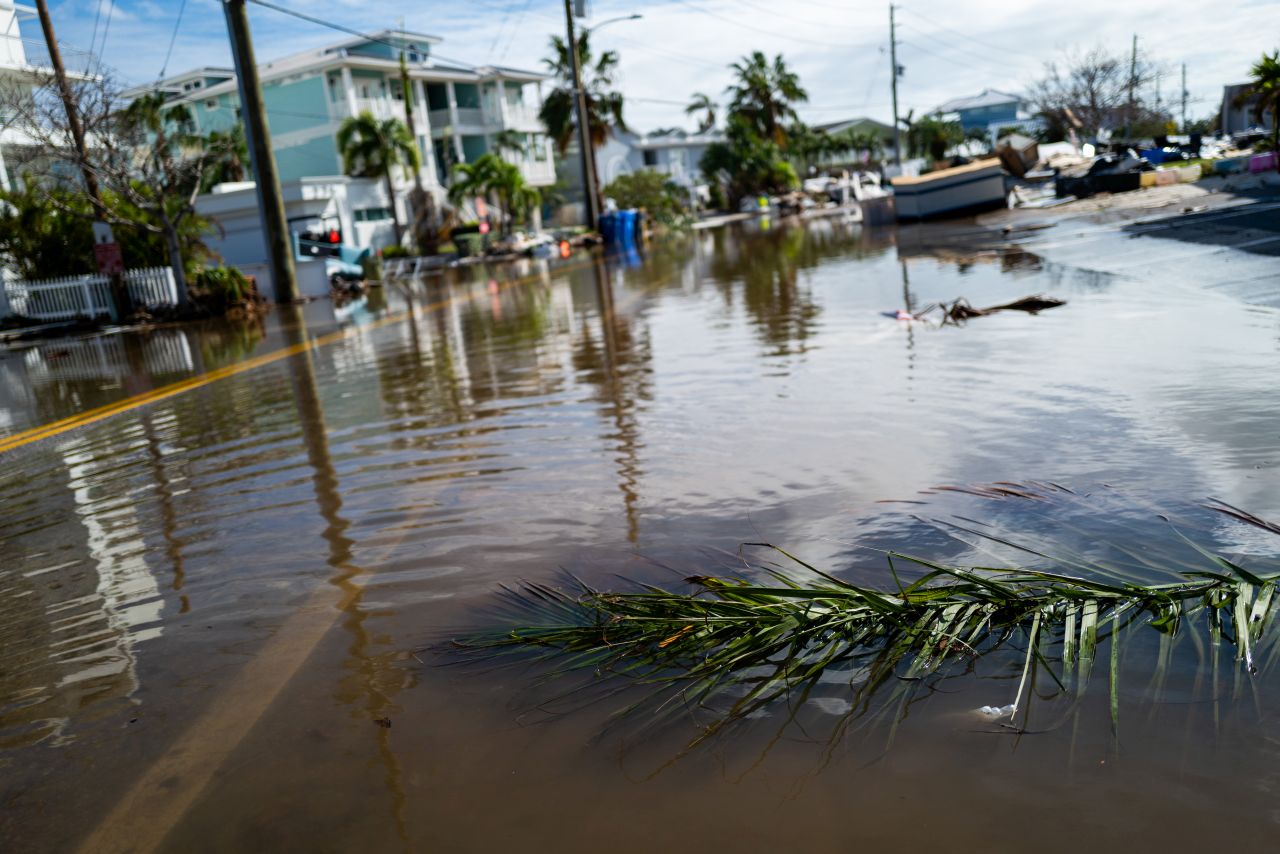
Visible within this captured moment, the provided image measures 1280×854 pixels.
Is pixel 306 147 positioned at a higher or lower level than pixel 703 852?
higher

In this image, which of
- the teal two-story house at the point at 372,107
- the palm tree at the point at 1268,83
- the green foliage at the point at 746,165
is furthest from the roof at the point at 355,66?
the palm tree at the point at 1268,83

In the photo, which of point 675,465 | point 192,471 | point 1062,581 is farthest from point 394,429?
point 1062,581

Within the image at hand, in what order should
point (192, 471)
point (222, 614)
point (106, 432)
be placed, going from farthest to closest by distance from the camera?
point (106, 432), point (192, 471), point (222, 614)

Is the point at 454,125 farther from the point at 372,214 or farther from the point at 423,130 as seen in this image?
the point at 372,214

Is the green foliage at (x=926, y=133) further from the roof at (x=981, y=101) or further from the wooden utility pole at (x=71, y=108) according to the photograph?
the wooden utility pole at (x=71, y=108)

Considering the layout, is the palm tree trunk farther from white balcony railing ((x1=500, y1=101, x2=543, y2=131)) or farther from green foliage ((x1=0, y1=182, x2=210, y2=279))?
green foliage ((x1=0, y1=182, x2=210, y2=279))

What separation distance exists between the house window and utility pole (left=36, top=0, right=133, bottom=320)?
1033 inches

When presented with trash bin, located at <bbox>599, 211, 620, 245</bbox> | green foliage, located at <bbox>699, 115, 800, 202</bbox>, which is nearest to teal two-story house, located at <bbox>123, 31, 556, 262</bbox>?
trash bin, located at <bbox>599, 211, 620, 245</bbox>

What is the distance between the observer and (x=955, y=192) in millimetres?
33125

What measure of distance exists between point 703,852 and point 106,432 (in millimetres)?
8417

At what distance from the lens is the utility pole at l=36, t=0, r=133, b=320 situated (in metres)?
21.9

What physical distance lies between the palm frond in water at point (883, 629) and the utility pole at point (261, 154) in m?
21.1

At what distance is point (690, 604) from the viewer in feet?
12.2

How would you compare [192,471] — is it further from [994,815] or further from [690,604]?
[994,815]
